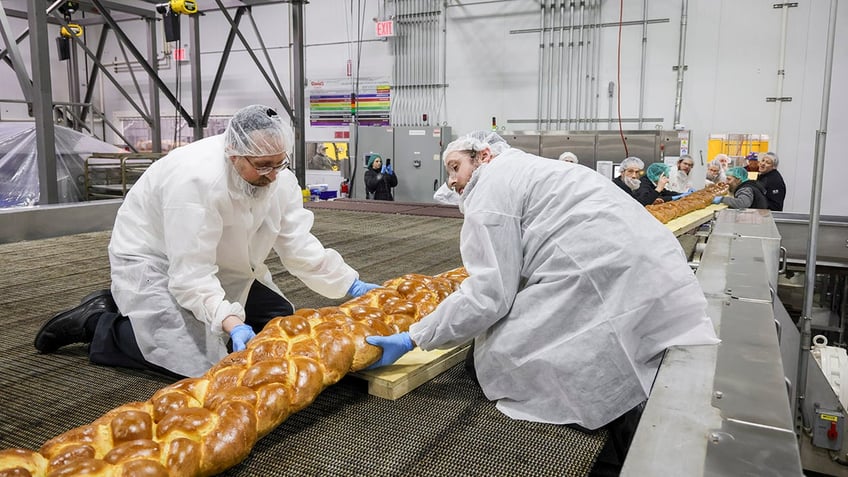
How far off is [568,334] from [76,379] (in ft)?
5.27

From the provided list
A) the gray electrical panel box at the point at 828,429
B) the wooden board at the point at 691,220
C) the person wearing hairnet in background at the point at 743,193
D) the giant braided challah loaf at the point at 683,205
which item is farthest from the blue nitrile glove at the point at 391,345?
the person wearing hairnet in background at the point at 743,193

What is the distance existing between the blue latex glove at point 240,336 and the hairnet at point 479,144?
0.80 meters

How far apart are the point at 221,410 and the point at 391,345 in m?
0.52

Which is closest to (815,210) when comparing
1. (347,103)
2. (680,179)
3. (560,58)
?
(680,179)

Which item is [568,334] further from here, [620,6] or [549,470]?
[620,6]

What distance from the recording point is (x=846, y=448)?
11.6ft

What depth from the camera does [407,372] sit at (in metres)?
1.69

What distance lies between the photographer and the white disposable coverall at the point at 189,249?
1877 millimetres

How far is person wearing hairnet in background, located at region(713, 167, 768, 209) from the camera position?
18.4ft

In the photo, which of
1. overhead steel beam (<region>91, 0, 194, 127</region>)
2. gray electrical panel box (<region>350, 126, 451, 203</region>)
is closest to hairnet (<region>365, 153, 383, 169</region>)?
gray electrical panel box (<region>350, 126, 451, 203</region>)

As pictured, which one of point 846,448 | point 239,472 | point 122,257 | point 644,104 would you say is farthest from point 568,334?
point 644,104

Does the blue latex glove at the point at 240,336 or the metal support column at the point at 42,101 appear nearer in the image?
the blue latex glove at the point at 240,336

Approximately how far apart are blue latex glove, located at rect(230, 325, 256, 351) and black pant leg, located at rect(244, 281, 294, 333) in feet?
1.89

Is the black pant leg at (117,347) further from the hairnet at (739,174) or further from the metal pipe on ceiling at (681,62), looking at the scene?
the metal pipe on ceiling at (681,62)
